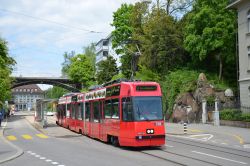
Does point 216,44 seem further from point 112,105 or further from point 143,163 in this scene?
point 143,163

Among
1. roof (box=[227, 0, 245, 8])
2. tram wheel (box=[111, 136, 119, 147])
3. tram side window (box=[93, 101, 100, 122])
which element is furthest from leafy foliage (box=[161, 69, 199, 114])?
tram wheel (box=[111, 136, 119, 147])

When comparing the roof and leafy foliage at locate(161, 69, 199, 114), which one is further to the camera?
leafy foliage at locate(161, 69, 199, 114)

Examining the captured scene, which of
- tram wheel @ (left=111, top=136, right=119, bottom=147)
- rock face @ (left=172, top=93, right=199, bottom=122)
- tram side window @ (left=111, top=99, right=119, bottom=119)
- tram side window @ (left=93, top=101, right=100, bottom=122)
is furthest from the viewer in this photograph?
rock face @ (left=172, top=93, right=199, bottom=122)

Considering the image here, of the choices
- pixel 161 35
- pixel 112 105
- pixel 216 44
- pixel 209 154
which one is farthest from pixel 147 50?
pixel 209 154

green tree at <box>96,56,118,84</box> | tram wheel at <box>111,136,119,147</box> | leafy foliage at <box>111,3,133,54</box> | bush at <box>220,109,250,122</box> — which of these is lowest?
tram wheel at <box>111,136,119,147</box>

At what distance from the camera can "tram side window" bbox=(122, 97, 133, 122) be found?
714 inches

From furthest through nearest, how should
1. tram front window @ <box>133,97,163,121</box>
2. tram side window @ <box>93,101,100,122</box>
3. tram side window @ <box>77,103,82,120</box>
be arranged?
tram side window @ <box>77,103,82,120</box> → tram side window @ <box>93,101,100,122</box> → tram front window @ <box>133,97,163,121</box>

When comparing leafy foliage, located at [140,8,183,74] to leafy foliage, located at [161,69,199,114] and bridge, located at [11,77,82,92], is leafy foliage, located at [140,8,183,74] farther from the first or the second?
bridge, located at [11,77,82,92]

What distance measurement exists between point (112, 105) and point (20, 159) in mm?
5772

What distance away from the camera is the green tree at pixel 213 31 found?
137ft

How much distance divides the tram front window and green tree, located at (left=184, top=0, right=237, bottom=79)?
2410 cm

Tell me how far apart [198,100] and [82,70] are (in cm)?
5163

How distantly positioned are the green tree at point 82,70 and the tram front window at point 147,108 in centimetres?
7014

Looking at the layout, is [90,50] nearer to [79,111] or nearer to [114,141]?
[79,111]
